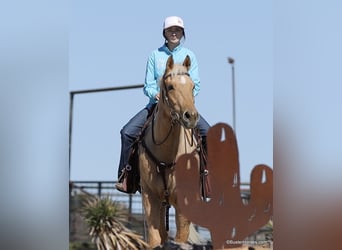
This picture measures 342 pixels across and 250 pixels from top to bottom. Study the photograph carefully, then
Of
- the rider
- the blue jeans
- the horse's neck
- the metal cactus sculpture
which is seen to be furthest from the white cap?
the metal cactus sculpture

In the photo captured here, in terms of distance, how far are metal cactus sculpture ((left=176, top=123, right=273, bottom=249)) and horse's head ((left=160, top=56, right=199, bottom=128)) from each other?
28 centimetres

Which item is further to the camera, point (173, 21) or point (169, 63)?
point (173, 21)

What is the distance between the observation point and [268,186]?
11.1 ft

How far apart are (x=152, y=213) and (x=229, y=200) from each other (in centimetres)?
93

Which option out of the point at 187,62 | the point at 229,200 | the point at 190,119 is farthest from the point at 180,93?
the point at 229,200

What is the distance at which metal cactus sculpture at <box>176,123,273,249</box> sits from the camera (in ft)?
11.0

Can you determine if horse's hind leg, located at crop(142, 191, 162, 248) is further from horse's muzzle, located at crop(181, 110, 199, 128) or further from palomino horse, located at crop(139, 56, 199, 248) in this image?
horse's muzzle, located at crop(181, 110, 199, 128)

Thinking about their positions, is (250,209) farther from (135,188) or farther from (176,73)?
(135,188)

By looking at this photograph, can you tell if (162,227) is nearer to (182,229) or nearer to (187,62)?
(182,229)

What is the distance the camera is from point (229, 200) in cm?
352
